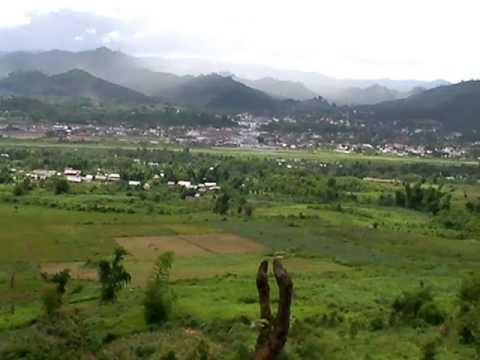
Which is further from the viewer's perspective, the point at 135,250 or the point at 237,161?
the point at 237,161

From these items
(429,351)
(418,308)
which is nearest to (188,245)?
(418,308)

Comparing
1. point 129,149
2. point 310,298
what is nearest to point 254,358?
point 310,298

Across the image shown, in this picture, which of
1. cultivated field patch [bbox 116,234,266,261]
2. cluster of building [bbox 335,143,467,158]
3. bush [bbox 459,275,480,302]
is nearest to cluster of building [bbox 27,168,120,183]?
cultivated field patch [bbox 116,234,266,261]

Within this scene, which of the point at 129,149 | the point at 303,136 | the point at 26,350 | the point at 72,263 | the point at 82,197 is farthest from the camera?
the point at 303,136

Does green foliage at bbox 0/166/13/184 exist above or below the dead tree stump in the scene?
below

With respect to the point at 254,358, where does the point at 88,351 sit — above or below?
below

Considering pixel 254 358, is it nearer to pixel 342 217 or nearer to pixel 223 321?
pixel 223 321

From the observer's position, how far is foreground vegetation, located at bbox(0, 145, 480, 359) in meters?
28.3

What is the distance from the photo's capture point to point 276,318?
6871 mm

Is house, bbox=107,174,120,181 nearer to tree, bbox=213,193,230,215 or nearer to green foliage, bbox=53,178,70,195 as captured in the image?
green foliage, bbox=53,178,70,195

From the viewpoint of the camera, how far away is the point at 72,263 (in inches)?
1750

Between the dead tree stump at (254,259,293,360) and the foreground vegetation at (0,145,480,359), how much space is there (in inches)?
6.7

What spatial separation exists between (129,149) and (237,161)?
96.4 feet

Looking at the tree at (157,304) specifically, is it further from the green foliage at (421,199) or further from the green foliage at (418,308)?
the green foliage at (421,199)
